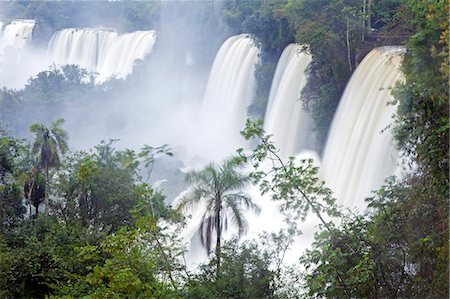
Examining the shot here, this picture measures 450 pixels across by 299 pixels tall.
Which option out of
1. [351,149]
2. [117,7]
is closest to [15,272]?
[351,149]

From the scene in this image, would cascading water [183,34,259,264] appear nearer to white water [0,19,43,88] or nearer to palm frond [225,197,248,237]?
palm frond [225,197,248,237]

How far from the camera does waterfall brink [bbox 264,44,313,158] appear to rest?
61.4 feet

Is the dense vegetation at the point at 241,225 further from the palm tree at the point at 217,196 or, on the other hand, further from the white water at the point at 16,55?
the white water at the point at 16,55

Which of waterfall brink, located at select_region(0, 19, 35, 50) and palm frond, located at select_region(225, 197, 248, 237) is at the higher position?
waterfall brink, located at select_region(0, 19, 35, 50)

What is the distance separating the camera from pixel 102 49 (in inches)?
1588

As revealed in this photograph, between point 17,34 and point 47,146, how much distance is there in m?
37.0

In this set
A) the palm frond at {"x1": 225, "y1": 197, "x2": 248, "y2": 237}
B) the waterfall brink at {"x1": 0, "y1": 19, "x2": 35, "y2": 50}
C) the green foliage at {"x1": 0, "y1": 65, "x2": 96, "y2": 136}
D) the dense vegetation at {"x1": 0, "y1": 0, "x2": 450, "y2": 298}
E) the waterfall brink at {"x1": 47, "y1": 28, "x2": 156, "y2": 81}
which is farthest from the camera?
the waterfall brink at {"x1": 0, "y1": 19, "x2": 35, "y2": 50}

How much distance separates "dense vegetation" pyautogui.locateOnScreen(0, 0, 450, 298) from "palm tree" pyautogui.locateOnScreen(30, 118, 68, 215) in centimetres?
3

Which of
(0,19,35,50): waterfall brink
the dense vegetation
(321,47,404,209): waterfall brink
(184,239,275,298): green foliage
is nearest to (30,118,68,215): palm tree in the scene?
the dense vegetation

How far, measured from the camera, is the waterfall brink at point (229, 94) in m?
24.1

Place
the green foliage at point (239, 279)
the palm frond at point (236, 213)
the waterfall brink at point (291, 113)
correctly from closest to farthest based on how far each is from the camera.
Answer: the green foliage at point (239, 279), the palm frond at point (236, 213), the waterfall brink at point (291, 113)

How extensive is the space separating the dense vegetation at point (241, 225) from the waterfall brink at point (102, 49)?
23.4m

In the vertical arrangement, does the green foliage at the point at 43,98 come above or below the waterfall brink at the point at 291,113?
above

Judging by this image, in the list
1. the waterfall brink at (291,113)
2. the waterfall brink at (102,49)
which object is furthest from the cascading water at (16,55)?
the waterfall brink at (291,113)
